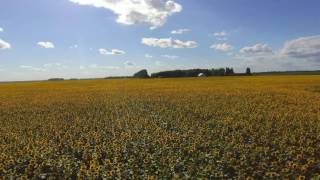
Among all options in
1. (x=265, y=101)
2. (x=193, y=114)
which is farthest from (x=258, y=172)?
(x=265, y=101)

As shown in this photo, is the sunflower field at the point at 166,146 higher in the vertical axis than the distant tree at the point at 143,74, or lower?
lower

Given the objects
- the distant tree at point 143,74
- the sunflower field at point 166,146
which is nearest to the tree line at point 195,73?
the distant tree at point 143,74

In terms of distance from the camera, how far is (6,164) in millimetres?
9523

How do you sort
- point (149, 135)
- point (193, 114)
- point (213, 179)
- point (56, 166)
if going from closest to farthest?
point (213, 179), point (56, 166), point (149, 135), point (193, 114)

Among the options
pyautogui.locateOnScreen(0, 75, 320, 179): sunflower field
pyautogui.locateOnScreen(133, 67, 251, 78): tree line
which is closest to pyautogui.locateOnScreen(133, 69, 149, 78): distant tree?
pyautogui.locateOnScreen(133, 67, 251, 78): tree line

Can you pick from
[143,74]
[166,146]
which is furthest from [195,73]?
[166,146]

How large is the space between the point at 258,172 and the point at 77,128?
827cm

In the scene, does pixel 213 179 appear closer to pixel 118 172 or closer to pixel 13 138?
pixel 118 172

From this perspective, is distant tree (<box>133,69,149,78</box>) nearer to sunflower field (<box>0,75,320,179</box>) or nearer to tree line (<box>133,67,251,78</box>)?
tree line (<box>133,67,251,78</box>)

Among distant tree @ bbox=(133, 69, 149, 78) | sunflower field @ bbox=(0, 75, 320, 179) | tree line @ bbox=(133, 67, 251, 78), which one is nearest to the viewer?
sunflower field @ bbox=(0, 75, 320, 179)

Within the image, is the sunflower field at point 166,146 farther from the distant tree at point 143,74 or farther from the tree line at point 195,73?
the distant tree at point 143,74

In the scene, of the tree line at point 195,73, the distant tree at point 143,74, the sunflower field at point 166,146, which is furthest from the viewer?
the distant tree at point 143,74

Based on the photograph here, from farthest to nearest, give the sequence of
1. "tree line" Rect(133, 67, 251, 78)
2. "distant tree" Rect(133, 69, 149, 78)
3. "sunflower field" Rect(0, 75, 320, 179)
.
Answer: "distant tree" Rect(133, 69, 149, 78) → "tree line" Rect(133, 67, 251, 78) → "sunflower field" Rect(0, 75, 320, 179)

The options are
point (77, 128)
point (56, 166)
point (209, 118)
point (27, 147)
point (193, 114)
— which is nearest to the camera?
point (56, 166)
